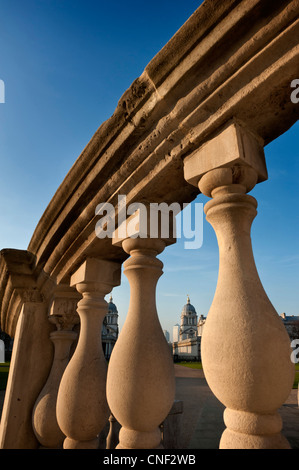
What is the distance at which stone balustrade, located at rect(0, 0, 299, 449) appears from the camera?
1.19m

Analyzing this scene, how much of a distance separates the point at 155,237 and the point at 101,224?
0.63 m

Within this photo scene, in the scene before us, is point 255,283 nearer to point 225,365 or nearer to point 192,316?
point 225,365

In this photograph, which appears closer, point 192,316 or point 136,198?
point 136,198

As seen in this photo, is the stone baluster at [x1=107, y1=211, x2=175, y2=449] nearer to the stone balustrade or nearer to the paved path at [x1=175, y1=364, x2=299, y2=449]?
the stone balustrade

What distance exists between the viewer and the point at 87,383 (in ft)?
7.77

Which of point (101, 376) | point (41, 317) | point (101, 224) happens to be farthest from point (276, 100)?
point (41, 317)

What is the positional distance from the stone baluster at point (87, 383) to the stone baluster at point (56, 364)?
762 millimetres

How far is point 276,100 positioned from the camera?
1475 millimetres

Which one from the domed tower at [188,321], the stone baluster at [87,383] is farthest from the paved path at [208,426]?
the domed tower at [188,321]

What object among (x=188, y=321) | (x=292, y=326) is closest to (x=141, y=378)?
(x=292, y=326)

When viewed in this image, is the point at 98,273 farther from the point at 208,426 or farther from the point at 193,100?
the point at 208,426

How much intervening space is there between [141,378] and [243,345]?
770 millimetres

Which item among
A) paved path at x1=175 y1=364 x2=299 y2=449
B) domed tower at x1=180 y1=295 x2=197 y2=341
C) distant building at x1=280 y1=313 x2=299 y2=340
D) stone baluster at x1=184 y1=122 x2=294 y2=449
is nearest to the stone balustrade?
stone baluster at x1=184 y1=122 x2=294 y2=449

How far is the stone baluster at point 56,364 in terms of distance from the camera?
3012mm
